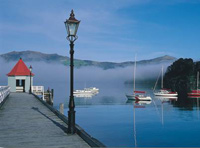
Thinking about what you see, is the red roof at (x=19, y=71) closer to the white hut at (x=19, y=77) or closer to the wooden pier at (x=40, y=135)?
the white hut at (x=19, y=77)

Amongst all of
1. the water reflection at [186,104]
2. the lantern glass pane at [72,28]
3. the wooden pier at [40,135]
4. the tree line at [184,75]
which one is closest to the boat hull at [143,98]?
the water reflection at [186,104]

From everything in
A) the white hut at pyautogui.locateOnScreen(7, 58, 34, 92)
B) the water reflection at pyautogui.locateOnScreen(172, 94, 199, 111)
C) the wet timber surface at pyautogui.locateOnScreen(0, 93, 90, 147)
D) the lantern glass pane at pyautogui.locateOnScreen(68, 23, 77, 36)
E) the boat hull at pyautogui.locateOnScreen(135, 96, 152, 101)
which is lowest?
the water reflection at pyautogui.locateOnScreen(172, 94, 199, 111)

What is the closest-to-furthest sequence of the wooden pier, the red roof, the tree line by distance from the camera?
the wooden pier → the red roof → the tree line

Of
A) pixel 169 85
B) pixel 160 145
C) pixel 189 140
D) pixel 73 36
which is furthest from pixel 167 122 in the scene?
pixel 169 85

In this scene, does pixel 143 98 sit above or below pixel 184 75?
below

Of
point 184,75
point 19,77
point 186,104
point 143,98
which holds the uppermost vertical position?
point 184,75

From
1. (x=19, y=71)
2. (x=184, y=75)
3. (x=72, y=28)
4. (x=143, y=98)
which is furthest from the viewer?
(x=184, y=75)

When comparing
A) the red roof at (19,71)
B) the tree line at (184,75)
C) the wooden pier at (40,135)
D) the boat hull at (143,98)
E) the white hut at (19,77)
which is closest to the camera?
the wooden pier at (40,135)

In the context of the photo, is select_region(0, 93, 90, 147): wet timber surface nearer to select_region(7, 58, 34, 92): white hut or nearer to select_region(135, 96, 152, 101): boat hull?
select_region(7, 58, 34, 92): white hut

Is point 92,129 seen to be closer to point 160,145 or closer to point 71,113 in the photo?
point 160,145

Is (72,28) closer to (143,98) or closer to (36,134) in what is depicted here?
(36,134)

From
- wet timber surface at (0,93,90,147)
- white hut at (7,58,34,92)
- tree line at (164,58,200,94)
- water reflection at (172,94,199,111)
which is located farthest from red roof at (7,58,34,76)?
tree line at (164,58,200,94)

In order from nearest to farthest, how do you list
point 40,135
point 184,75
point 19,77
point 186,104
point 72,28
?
point 40,135
point 72,28
point 19,77
point 186,104
point 184,75

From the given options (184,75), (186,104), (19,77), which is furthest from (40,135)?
(184,75)
